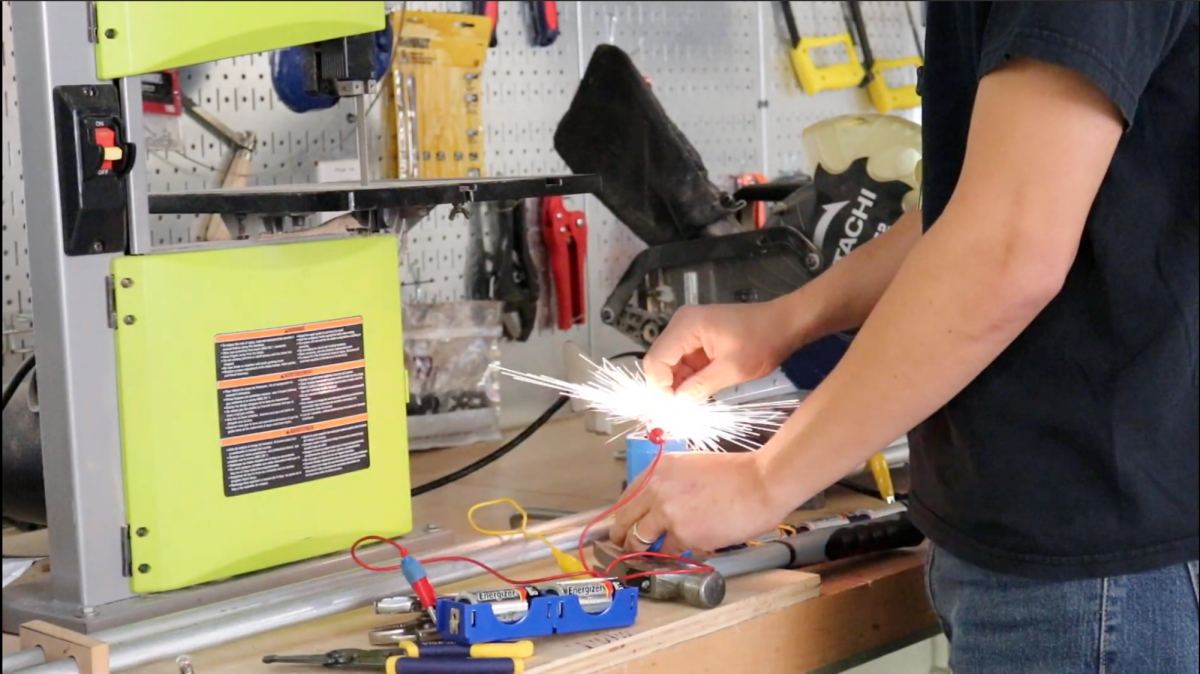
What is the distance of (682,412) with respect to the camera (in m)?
1.35

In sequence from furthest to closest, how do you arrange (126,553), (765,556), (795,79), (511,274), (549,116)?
(795,79)
(549,116)
(511,274)
(765,556)
(126,553)

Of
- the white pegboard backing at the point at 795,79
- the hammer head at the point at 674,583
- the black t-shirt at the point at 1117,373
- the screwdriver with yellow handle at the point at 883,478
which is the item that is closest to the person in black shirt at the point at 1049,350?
the black t-shirt at the point at 1117,373

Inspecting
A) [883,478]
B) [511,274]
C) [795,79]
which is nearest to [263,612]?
[883,478]

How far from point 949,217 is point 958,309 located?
65 mm

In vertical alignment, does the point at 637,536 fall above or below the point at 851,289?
below

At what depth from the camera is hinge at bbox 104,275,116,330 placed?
111 cm

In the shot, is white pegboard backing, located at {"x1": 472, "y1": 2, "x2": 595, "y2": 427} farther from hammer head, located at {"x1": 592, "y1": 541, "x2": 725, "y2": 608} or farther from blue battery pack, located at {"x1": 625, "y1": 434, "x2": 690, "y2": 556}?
hammer head, located at {"x1": 592, "y1": 541, "x2": 725, "y2": 608}

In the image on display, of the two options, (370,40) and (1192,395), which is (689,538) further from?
(370,40)

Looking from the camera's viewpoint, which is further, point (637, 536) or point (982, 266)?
point (637, 536)

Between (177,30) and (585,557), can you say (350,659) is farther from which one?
(177,30)

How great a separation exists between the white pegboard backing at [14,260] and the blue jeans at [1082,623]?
1.24 meters

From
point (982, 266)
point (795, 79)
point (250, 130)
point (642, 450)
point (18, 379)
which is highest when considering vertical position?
point (795, 79)

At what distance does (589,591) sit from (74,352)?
1.51ft

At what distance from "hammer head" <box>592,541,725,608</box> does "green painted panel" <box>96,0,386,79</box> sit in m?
0.55
